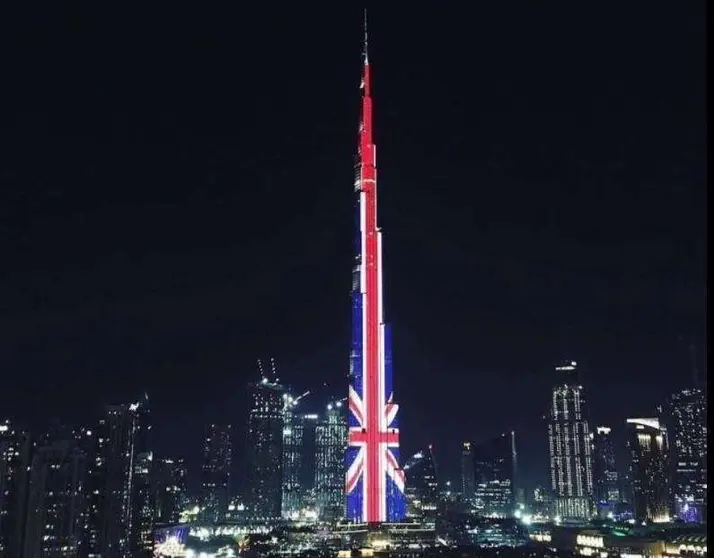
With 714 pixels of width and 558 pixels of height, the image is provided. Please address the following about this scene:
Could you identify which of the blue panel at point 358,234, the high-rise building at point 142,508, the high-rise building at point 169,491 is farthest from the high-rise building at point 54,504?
the high-rise building at point 169,491

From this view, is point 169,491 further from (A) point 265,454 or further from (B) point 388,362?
(B) point 388,362

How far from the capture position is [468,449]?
316 feet

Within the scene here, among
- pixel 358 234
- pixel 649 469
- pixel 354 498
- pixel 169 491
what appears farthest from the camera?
pixel 649 469

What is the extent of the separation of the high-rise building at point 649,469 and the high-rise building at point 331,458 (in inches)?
1064

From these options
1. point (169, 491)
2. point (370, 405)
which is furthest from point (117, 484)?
point (169, 491)

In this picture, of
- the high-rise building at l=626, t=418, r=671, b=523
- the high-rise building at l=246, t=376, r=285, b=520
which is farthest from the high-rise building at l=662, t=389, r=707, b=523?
the high-rise building at l=246, t=376, r=285, b=520

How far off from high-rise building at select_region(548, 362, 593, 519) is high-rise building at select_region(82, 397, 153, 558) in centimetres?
5103

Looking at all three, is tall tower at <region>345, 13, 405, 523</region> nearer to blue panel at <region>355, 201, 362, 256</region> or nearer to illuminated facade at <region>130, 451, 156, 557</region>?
blue panel at <region>355, 201, 362, 256</region>

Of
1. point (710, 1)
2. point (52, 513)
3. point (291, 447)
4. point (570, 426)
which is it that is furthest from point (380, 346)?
point (570, 426)

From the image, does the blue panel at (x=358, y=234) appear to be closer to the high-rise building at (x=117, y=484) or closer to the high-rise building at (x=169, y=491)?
the high-rise building at (x=117, y=484)

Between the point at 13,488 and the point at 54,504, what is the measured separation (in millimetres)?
2222

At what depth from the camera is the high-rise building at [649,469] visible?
62281 millimetres

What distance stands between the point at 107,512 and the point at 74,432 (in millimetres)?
6866

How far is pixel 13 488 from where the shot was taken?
29672mm
